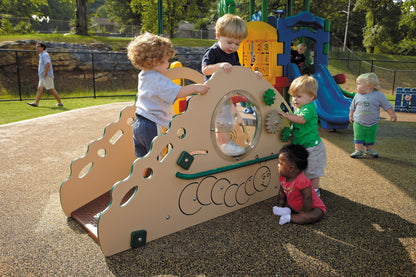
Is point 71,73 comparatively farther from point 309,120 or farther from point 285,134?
point 309,120

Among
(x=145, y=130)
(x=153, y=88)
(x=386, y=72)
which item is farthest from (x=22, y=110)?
(x=386, y=72)

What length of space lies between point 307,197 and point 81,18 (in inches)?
955

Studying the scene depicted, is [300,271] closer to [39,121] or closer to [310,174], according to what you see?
[310,174]

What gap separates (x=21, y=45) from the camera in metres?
17.7

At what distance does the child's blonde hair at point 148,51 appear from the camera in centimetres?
261

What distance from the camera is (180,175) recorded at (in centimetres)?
255

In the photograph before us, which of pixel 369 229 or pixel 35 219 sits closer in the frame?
pixel 369 229

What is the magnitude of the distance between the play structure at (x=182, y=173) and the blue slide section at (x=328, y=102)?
3.22m

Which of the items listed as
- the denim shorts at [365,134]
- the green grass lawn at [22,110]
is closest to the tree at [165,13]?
the green grass lawn at [22,110]

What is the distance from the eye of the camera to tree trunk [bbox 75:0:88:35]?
892 inches

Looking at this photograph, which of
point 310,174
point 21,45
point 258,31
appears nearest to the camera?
point 310,174

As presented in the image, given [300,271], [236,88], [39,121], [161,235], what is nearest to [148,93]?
[236,88]

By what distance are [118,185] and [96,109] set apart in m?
7.56

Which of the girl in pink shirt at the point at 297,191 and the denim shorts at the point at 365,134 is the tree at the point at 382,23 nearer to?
the denim shorts at the point at 365,134
